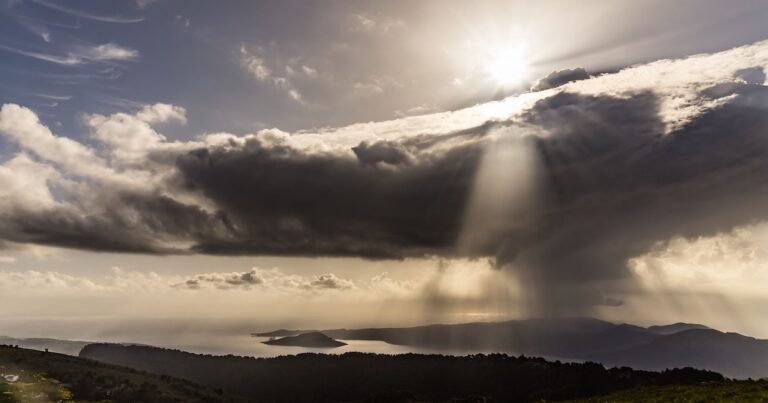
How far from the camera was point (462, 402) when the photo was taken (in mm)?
156375

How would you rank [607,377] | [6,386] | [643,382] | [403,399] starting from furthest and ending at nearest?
[607,377] < [403,399] < [643,382] < [6,386]

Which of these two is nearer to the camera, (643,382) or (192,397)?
(643,382)

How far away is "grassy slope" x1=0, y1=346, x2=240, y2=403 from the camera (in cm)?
12494

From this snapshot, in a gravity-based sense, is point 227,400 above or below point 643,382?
below

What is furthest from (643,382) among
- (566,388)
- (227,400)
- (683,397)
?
(227,400)

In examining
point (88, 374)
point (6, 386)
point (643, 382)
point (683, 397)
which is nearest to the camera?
point (683, 397)

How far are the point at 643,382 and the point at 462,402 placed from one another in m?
52.0

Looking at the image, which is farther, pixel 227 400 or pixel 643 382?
pixel 227 400

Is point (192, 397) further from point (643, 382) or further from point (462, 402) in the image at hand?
point (643, 382)

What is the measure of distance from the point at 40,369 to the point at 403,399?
10397cm

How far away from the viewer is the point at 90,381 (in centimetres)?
14075

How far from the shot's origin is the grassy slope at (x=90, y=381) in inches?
4919

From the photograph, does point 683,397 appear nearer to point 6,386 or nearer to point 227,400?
point 6,386

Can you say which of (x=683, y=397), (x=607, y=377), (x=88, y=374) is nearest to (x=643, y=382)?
(x=607, y=377)
